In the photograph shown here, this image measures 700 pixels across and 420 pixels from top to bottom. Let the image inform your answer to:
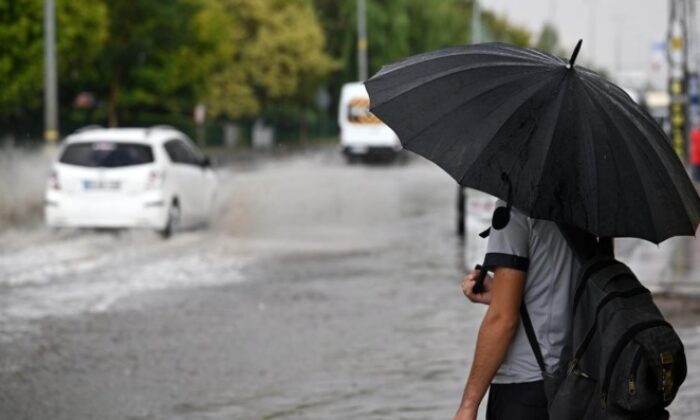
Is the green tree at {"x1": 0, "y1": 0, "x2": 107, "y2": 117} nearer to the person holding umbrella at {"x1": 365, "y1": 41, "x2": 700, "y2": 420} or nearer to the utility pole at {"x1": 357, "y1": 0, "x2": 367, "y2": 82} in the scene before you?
the person holding umbrella at {"x1": 365, "y1": 41, "x2": 700, "y2": 420}

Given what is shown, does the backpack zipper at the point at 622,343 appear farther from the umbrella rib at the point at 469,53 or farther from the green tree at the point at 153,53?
the green tree at the point at 153,53

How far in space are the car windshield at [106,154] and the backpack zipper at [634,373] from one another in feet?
57.3

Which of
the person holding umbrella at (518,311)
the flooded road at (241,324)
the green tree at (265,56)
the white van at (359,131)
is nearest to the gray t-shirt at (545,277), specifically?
the person holding umbrella at (518,311)

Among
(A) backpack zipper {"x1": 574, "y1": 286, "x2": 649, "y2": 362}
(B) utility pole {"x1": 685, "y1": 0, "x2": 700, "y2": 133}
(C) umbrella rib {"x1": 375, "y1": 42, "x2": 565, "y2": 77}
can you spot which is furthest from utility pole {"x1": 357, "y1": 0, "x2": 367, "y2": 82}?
(A) backpack zipper {"x1": 574, "y1": 286, "x2": 649, "y2": 362}

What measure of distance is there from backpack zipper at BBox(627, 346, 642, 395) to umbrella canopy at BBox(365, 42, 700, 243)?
0.43 metres

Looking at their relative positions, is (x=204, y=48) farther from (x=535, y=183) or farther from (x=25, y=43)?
(x=535, y=183)

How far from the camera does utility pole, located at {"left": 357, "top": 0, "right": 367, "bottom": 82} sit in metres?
76.7

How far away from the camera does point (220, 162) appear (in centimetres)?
5694

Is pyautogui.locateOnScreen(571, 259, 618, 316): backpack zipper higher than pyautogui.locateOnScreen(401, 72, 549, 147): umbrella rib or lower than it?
lower

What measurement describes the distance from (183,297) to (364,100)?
130 feet

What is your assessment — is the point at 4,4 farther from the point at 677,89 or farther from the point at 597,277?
the point at 597,277

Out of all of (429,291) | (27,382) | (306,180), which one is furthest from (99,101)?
(27,382)

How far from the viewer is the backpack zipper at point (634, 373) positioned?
3.77 meters

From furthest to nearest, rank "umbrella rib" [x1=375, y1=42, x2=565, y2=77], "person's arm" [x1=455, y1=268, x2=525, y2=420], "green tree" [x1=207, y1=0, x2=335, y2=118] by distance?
"green tree" [x1=207, y1=0, x2=335, y2=118], "umbrella rib" [x1=375, y1=42, x2=565, y2=77], "person's arm" [x1=455, y1=268, x2=525, y2=420]
